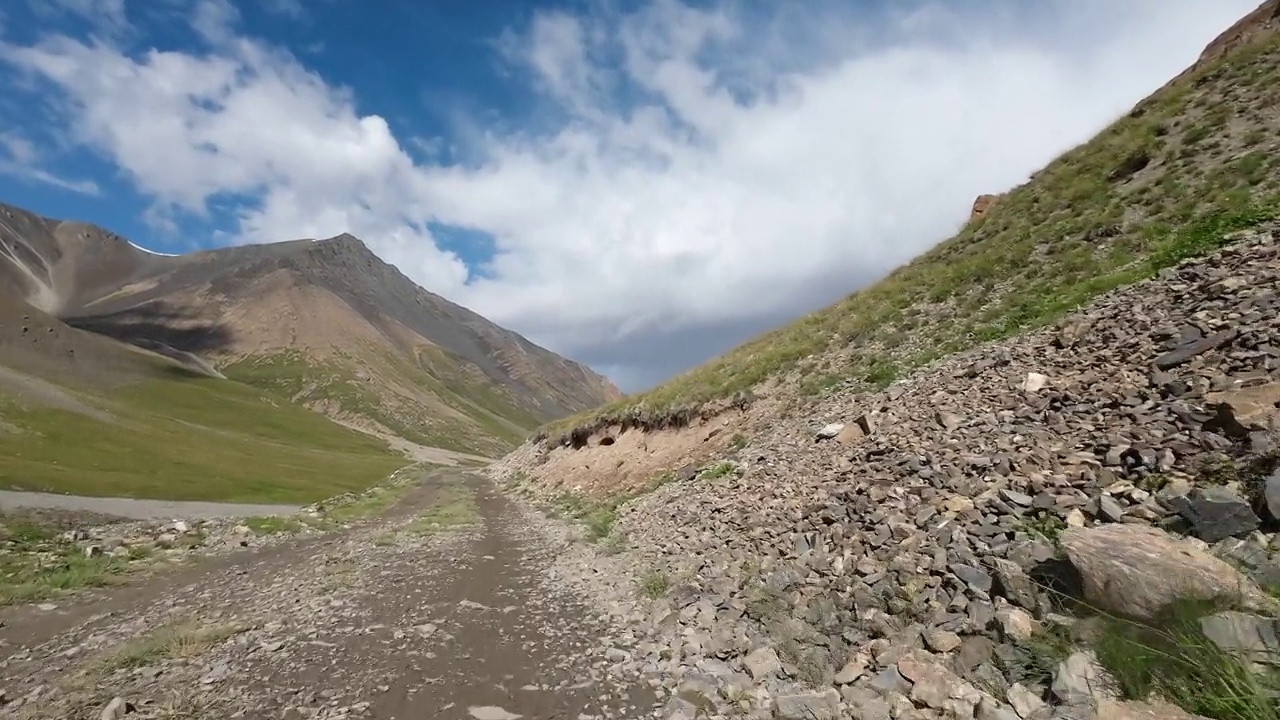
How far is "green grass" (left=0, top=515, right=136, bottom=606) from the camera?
2044cm

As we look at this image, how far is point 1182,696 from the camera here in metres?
6.59

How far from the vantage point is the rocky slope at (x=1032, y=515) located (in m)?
7.59

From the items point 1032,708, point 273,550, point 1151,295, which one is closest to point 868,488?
point 1032,708

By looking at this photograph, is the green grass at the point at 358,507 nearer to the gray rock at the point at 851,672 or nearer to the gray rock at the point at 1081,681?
the gray rock at the point at 851,672

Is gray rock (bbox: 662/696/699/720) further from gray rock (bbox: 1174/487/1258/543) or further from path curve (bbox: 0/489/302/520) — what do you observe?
path curve (bbox: 0/489/302/520)

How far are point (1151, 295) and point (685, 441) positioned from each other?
74.3 ft

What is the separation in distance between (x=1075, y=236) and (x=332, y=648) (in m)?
29.2

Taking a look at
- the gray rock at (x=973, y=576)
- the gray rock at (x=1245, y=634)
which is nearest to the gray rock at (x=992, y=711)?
the gray rock at (x=973, y=576)

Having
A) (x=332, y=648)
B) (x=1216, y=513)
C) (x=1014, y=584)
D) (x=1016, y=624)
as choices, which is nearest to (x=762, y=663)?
(x=1016, y=624)

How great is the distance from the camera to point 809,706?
9.16 meters

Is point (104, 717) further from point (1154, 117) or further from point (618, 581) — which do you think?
point (1154, 117)

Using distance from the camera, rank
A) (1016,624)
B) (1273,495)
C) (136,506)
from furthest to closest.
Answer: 1. (136,506)
2. (1016,624)
3. (1273,495)

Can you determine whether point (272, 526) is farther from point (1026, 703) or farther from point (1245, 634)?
point (1245, 634)

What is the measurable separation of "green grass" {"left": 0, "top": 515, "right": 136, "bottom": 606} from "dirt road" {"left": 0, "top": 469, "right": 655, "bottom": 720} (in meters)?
1.56
